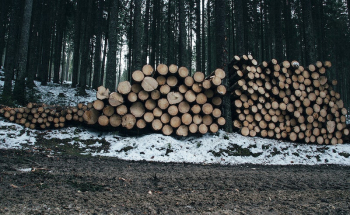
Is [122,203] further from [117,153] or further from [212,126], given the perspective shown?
[212,126]

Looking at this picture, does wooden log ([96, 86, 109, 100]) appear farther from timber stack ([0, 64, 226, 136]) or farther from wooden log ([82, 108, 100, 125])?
wooden log ([82, 108, 100, 125])

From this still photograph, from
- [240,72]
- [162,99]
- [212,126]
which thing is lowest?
[212,126]

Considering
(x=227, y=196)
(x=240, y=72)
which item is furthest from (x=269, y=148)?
(x=227, y=196)

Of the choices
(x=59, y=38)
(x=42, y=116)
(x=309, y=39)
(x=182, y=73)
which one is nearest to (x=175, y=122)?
(x=182, y=73)

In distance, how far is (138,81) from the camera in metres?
→ 5.68

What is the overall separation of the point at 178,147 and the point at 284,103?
394cm

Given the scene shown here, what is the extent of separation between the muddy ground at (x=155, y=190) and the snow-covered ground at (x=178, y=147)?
1.11 meters

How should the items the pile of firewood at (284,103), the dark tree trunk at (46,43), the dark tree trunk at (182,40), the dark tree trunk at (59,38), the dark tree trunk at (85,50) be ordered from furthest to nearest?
the dark tree trunk at (59,38) → the dark tree trunk at (46,43) → the dark tree trunk at (85,50) → the dark tree trunk at (182,40) → the pile of firewood at (284,103)

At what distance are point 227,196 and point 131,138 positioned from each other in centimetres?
384

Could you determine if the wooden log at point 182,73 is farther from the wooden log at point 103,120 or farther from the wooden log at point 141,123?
the wooden log at point 103,120

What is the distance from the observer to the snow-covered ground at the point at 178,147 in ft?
17.4

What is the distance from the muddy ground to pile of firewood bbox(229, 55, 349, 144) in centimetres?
278

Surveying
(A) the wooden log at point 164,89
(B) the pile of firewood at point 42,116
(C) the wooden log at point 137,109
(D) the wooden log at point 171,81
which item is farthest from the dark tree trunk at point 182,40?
(B) the pile of firewood at point 42,116

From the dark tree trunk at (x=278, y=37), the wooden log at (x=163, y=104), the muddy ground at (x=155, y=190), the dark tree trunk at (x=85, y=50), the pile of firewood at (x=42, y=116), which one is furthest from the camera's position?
the dark tree trunk at (x=85, y=50)
